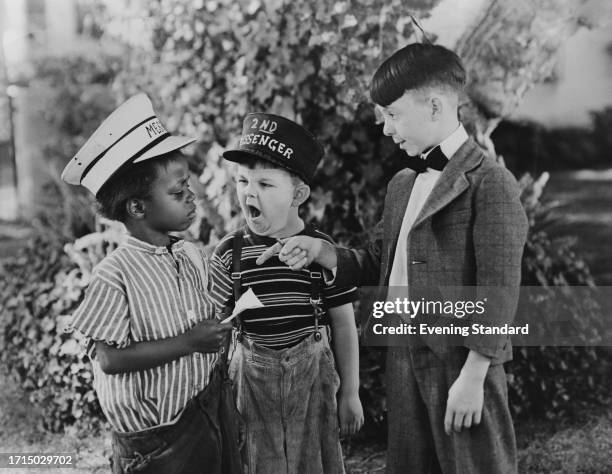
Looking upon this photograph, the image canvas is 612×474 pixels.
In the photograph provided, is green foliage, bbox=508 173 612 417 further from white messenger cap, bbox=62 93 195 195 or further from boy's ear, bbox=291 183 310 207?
white messenger cap, bbox=62 93 195 195

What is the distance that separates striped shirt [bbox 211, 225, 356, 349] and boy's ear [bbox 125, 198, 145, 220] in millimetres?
307

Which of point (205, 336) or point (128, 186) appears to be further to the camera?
point (128, 186)

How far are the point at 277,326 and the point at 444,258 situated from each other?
0.59 metres

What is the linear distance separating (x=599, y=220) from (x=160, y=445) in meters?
3.48

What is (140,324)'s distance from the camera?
6.92ft

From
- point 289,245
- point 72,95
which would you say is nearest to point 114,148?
point 289,245

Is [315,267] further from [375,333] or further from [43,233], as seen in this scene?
[43,233]

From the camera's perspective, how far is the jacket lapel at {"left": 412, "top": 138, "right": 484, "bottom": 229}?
207 centimetres

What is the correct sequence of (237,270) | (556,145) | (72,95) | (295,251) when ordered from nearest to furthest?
(295,251) < (237,270) < (556,145) < (72,95)

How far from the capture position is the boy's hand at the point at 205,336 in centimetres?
210

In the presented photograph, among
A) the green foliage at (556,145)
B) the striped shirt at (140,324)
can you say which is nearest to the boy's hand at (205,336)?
the striped shirt at (140,324)

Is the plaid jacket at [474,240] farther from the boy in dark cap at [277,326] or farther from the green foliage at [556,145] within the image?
the green foliage at [556,145]

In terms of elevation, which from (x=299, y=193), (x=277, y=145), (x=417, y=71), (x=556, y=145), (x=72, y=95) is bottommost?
(x=299, y=193)

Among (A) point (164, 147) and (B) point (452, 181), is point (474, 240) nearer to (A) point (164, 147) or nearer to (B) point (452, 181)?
(B) point (452, 181)
